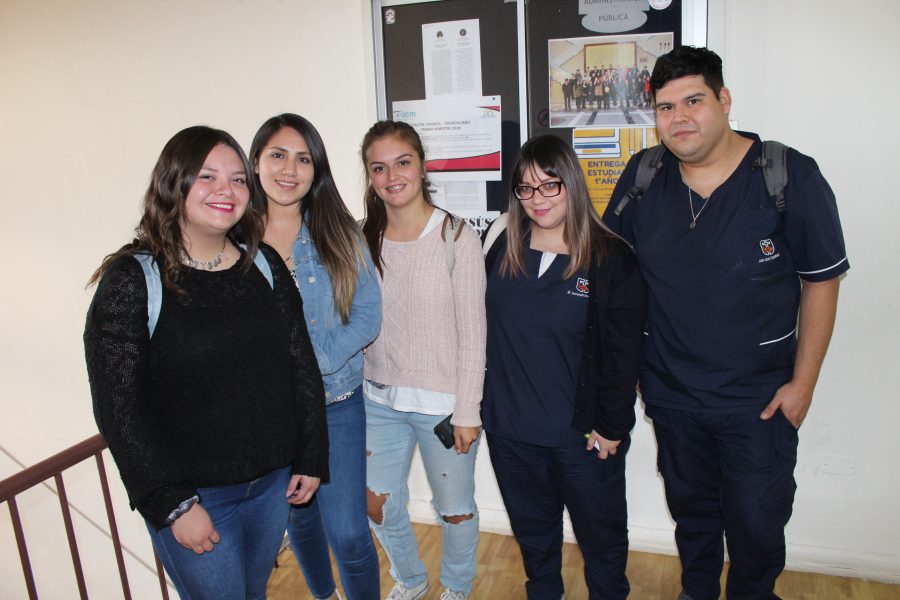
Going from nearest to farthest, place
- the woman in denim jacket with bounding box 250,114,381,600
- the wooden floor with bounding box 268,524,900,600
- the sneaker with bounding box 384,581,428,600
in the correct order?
the woman in denim jacket with bounding box 250,114,381,600, the sneaker with bounding box 384,581,428,600, the wooden floor with bounding box 268,524,900,600

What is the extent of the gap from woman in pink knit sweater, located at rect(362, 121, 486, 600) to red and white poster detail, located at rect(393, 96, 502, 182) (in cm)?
69

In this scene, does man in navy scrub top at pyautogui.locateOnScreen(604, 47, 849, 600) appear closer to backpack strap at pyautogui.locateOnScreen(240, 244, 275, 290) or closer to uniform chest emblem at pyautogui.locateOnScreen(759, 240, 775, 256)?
uniform chest emblem at pyautogui.locateOnScreen(759, 240, 775, 256)

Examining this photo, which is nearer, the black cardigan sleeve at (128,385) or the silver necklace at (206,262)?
the black cardigan sleeve at (128,385)

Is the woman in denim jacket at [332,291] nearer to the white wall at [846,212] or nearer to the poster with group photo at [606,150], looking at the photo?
the poster with group photo at [606,150]

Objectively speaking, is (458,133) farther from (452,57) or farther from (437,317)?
(437,317)

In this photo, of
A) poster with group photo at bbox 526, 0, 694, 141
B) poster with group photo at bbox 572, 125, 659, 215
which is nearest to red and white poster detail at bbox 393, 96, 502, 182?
poster with group photo at bbox 526, 0, 694, 141

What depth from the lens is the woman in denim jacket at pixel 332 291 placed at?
1.74m

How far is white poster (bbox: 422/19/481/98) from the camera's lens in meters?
2.53

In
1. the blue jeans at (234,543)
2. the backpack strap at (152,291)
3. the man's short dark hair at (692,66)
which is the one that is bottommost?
the blue jeans at (234,543)

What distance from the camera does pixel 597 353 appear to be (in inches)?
71.1

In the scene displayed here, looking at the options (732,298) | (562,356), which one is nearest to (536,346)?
(562,356)

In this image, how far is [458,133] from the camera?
2609mm

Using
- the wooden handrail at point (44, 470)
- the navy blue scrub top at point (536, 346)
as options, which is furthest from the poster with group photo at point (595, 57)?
the wooden handrail at point (44, 470)

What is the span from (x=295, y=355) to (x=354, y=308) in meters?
0.27
